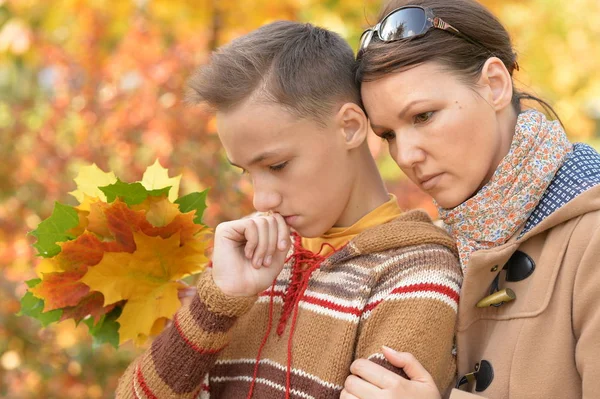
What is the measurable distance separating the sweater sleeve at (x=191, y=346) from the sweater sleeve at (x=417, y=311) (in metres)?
0.37

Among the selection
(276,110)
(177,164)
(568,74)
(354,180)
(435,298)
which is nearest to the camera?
(435,298)

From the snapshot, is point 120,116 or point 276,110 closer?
point 276,110

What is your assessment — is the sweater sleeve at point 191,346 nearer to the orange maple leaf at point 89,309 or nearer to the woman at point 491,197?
the orange maple leaf at point 89,309

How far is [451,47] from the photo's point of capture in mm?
2068

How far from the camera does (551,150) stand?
6.50ft

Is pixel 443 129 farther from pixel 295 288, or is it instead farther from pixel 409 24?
pixel 295 288

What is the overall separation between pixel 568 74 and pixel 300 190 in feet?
15.7

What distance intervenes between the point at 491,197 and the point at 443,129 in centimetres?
22

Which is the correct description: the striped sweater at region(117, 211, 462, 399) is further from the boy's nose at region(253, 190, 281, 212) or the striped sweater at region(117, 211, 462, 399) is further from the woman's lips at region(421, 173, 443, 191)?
the boy's nose at region(253, 190, 281, 212)

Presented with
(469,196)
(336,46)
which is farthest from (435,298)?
(336,46)

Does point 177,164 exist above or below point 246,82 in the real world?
below

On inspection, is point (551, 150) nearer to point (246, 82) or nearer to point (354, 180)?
point (354, 180)

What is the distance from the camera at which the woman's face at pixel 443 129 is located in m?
2.03

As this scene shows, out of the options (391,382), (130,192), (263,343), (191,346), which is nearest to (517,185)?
(391,382)
